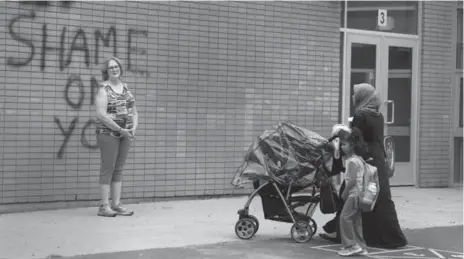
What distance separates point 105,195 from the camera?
31.2 feet

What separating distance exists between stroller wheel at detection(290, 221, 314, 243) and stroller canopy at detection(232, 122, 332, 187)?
1.33 feet

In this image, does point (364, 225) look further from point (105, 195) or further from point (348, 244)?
point (105, 195)

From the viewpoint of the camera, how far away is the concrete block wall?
384 inches

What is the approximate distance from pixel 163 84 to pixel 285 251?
12.7 ft

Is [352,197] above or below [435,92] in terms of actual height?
below

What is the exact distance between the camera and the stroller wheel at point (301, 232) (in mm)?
8148

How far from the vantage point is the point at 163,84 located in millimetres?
10867

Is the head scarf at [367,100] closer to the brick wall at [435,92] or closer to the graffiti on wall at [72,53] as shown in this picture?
the graffiti on wall at [72,53]

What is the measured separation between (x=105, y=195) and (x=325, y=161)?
2839 millimetres

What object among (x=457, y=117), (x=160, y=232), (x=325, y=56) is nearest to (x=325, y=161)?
(x=160, y=232)

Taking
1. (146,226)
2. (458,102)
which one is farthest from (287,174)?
(458,102)

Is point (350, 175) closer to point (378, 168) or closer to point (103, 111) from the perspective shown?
point (378, 168)

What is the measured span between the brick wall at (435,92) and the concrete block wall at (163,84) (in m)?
1.83

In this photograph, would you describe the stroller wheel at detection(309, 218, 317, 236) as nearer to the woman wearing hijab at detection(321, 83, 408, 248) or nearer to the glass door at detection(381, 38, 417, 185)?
the woman wearing hijab at detection(321, 83, 408, 248)
